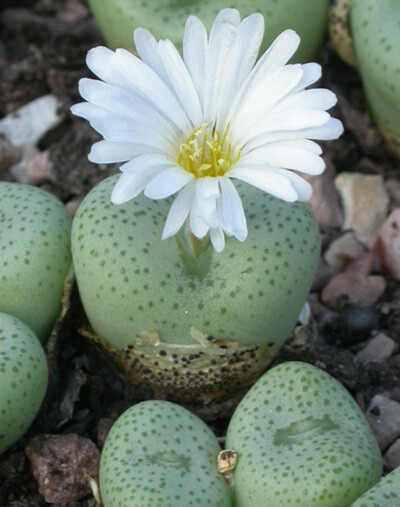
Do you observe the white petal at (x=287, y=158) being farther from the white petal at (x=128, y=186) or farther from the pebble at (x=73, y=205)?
the pebble at (x=73, y=205)

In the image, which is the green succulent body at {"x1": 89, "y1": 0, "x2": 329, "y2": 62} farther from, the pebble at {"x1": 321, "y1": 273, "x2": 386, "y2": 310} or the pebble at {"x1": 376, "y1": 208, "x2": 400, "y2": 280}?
the pebble at {"x1": 321, "y1": 273, "x2": 386, "y2": 310}

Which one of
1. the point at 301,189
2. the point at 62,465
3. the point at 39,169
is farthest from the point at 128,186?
the point at 39,169

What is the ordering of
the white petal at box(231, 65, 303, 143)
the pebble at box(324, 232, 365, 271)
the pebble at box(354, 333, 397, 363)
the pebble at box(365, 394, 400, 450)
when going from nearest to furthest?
the white petal at box(231, 65, 303, 143) < the pebble at box(365, 394, 400, 450) < the pebble at box(354, 333, 397, 363) < the pebble at box(324, 232, 365, 271)

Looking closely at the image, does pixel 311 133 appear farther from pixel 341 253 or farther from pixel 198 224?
pixel 341 253

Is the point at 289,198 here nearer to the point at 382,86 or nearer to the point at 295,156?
the point at 295,156

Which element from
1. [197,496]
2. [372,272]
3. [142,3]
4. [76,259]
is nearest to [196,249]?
[76,259]

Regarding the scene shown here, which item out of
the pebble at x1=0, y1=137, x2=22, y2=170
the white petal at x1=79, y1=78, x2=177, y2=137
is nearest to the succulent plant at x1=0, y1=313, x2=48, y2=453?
the white petal at x1=79, y1=78, x2=177, y2=137
